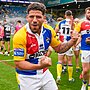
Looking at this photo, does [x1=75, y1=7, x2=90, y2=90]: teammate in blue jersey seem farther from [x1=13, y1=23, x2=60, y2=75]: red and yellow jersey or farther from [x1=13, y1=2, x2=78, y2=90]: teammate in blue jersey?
[x1=13, y1=23, x2=60, y2=75]: red and yellow jersey

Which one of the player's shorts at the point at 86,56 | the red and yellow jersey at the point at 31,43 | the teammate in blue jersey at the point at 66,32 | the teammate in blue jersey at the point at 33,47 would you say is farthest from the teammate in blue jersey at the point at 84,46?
the red and yellow jersey at the point at 31,43

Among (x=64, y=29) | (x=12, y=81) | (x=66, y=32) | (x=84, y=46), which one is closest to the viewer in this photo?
(x=84, y=46)

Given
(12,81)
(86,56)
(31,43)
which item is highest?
(31,43)

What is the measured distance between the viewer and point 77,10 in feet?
172

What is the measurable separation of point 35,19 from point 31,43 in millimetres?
397

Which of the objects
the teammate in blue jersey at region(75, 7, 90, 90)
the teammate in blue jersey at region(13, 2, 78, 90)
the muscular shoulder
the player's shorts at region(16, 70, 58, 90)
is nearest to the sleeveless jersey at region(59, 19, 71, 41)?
the teammate in blue jersey at region(75, 7, 90, 90)

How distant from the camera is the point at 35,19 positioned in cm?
395

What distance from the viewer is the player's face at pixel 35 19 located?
3.96 m

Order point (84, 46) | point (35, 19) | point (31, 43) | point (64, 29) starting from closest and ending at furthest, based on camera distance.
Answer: point (35, 19)
point (31, 43)
point (84, 46)
point (64, 29)

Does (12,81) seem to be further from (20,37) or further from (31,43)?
(20,37)

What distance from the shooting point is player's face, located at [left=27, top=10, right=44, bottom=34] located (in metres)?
3.96

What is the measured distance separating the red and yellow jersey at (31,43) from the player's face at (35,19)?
0.56ft

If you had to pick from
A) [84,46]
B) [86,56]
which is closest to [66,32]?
[84,46]

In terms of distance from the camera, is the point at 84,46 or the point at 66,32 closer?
the point at 84,46
